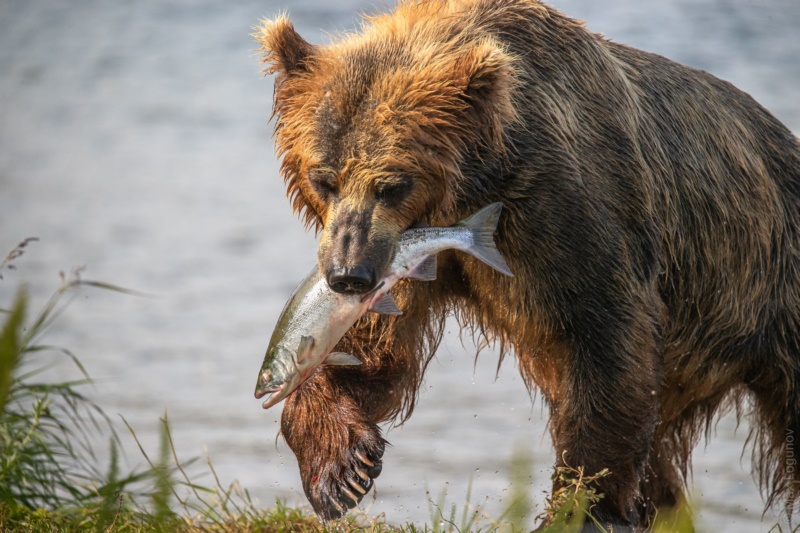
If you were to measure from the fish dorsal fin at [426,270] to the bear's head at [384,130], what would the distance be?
0.12m

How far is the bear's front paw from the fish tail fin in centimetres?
94

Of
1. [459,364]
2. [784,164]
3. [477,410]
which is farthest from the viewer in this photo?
[459,364]

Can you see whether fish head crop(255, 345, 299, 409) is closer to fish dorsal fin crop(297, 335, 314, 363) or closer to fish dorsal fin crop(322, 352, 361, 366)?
fish dorsal fin crop(297, 335, 314, 363)

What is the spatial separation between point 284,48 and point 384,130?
1.79 feet

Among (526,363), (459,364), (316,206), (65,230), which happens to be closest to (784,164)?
(526,363)

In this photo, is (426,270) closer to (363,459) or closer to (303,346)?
(303,346)

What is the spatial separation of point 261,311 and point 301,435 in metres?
5.16

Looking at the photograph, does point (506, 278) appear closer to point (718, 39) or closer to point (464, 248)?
point (464, 248)

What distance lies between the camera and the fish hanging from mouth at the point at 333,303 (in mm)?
3438

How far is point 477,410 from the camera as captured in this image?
26.5 ft

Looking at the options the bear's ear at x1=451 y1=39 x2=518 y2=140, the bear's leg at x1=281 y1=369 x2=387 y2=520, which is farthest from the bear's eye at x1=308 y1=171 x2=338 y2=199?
the bear's leg at x1=281 y1=369 x2=387 y2=520

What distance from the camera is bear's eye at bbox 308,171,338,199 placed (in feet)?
11.3

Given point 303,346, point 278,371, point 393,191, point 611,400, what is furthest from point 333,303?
point 611,400

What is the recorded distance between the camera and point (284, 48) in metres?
3.76
